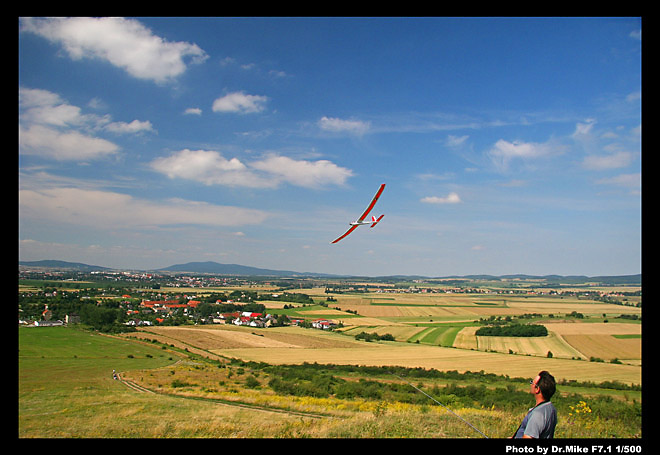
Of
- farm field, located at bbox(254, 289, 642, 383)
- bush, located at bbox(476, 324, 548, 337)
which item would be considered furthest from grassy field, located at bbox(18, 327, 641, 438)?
bush, located at bbox(476, 324, 548, 337)

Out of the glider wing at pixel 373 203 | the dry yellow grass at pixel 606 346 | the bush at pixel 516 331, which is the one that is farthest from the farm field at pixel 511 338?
the glider wing at pixel 373 203

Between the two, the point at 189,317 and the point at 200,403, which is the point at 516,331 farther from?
the point at 200,403

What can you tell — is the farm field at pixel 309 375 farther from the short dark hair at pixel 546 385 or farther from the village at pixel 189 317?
the short dark hair at pixel 546 385

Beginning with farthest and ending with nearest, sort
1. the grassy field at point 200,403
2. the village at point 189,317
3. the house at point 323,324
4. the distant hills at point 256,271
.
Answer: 1. the distant hills at point 256,271
2. the house at point 323,324
3. the village at point 189,317
4. the grassy field at point 200,403

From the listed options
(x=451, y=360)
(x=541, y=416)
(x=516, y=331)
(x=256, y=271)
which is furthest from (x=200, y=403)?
(x=256, y=271)

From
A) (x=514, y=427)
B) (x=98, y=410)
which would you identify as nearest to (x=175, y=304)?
(x=98, y=410)

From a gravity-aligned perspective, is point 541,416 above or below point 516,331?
above
